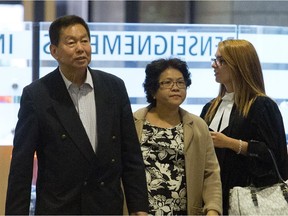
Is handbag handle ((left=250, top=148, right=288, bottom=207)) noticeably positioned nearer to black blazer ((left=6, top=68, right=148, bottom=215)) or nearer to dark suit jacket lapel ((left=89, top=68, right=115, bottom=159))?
black blazer ((left=6, top=68, right=148, bottom=215))

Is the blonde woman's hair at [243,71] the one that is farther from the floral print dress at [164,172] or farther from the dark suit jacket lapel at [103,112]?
the dark suit jacket lapel at [103,112]

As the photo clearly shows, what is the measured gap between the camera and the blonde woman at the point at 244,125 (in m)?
3.39

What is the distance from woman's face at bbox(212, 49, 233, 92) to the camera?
3.54 metres

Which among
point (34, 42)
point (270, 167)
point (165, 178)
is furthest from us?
point (34, 42)

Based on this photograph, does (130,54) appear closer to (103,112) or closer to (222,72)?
(222,72)

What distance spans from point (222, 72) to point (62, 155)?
46.1 inches

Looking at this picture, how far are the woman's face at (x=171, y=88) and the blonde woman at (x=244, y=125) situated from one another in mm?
285

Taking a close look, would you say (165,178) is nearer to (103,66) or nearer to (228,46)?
(228,46)

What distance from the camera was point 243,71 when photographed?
11.4ft

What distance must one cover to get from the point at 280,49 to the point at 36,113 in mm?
2723

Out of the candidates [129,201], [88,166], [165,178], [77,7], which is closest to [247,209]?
[165,178]

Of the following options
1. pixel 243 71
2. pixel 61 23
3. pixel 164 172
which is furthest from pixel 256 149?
pixel 61 23

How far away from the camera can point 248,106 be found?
344cm

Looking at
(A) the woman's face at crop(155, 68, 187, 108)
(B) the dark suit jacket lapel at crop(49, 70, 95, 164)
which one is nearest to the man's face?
(B) the dark suit jacket lapel at crop(49, 70, 95, 164)
